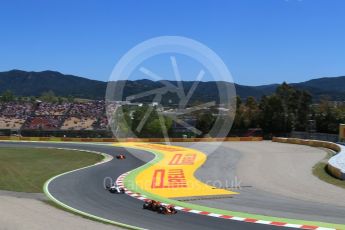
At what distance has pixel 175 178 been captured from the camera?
99.5 ft

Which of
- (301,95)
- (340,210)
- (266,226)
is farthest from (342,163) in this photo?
(301,95)

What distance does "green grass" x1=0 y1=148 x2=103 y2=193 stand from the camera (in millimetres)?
28016

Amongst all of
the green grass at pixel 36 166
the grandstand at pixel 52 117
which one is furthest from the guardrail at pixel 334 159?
the grandstand at pixel 52 117

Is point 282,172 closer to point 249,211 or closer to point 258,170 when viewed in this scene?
point 258,170

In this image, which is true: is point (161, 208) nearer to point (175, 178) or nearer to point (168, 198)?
point (168, 198)

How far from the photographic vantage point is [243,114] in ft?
279

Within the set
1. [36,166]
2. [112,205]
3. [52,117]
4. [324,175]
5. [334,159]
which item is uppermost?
[52,117]

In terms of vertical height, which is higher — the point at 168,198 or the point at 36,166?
the point at 168,198

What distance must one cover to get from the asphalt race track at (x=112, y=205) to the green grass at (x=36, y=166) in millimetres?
1439

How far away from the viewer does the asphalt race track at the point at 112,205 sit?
Answer: 16.9m

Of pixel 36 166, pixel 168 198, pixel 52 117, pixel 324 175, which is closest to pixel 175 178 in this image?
pixel 168 198

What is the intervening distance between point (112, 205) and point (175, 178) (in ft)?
31.5

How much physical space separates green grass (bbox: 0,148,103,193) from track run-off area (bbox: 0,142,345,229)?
50.8 inches

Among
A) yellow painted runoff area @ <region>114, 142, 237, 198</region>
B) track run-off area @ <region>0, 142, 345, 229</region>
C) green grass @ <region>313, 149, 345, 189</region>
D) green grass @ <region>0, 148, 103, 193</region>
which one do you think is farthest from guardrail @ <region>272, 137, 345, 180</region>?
green grass @ <region>0, 148, 103, 193</region>
